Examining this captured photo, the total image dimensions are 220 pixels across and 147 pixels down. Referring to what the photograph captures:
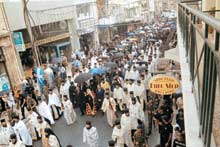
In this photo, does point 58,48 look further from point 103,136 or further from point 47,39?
point 103,136

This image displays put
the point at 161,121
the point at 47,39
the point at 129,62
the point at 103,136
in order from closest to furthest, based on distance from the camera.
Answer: the point at 161,121
the point at 103,136
the point at 129,62
the point at 47,39

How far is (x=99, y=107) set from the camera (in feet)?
37.7

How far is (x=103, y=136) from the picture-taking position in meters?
9.55

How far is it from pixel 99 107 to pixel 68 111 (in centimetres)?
163

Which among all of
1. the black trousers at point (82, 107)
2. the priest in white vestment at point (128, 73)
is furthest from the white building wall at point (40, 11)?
the priest in white vestment at point (128, 73)

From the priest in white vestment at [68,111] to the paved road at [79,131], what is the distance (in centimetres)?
22

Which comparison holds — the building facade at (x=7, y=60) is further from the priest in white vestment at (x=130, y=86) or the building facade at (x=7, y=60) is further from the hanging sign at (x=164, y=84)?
the hanging sign at (x=164, y=84)

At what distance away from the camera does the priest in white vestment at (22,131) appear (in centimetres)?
870

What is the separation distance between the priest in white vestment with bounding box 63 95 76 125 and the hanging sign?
13.3 feet

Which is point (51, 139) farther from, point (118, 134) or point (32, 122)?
point (32, 122)

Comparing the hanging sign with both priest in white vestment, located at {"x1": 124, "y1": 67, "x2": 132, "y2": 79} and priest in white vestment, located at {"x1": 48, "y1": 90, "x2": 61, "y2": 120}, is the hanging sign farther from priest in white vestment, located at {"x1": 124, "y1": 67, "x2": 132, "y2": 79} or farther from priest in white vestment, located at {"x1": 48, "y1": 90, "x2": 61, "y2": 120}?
priest in white vestment, located at {"x1": 48, "y1": 90, "x2": 61, "y2": 120}

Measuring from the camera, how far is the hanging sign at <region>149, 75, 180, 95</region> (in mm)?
7129

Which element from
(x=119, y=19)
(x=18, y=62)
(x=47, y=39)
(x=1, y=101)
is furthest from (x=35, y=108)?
(x=119, y=19)

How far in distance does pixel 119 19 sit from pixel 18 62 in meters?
15.9
